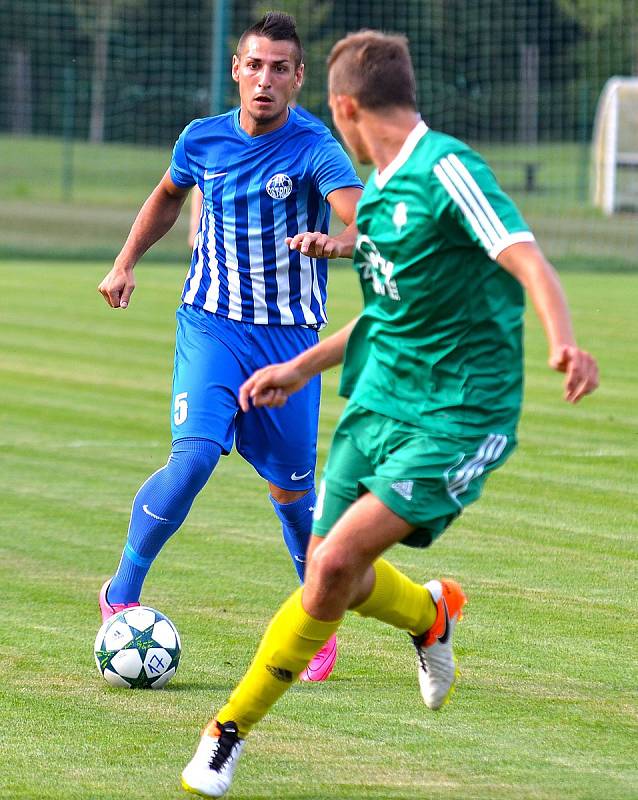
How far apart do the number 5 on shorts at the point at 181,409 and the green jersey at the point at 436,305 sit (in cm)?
136

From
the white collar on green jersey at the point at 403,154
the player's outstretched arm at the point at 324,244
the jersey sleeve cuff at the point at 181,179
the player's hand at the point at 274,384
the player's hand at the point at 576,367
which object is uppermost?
the white collar on green jersey at the point at 403,154

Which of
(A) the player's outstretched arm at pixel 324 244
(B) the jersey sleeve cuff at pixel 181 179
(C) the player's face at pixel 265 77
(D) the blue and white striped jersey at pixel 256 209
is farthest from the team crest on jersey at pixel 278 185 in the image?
(A) the player's outstretched arm at pixel 324 244

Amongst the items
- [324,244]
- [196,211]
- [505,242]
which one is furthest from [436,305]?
[196,211]

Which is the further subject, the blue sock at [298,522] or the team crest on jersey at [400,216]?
the blue sock at [298,522]

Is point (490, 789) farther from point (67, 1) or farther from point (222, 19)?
point (67, 1)

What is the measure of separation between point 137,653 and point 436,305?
69.7 inches

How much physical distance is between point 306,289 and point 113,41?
42.1m

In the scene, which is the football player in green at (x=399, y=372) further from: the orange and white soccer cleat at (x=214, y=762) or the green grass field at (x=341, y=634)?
the green grass field at (x=341, y=634)

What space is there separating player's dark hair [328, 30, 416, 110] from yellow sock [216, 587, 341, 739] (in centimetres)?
145

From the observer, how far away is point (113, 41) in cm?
4619

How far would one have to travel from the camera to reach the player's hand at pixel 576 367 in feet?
12.3

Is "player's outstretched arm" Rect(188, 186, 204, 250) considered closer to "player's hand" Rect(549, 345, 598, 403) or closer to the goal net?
"player's hand" Rect(549, 345, 598, 403)

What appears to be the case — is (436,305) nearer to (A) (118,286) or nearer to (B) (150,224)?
(A) (118,286)

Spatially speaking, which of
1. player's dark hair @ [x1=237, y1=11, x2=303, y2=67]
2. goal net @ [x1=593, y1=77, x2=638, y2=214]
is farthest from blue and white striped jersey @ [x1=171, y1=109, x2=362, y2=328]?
goal net @ [x1=593, y1=77, x2=638, y2=214]
